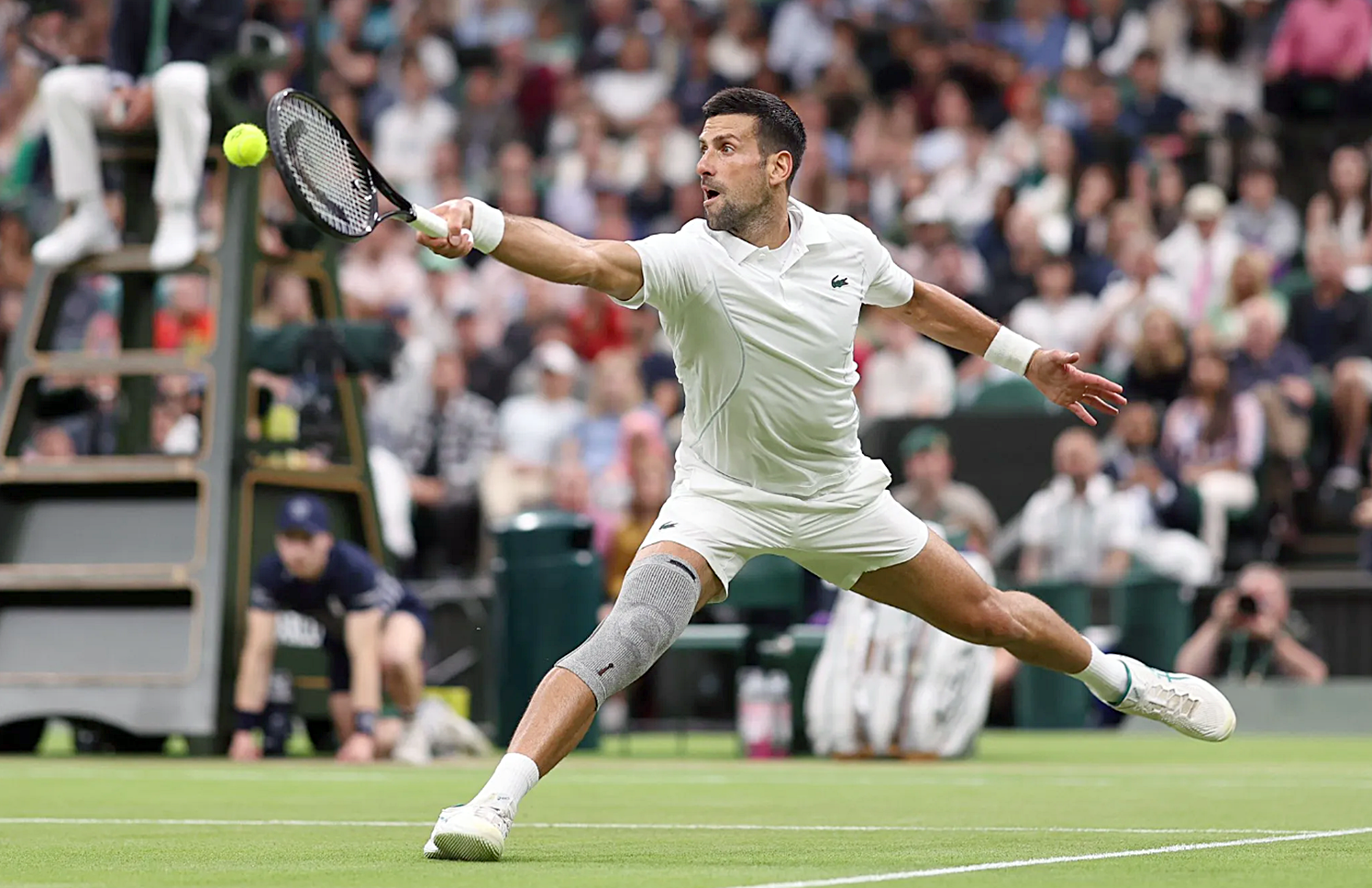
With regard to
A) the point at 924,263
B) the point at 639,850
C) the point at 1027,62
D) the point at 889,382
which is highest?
the point at 1027,62

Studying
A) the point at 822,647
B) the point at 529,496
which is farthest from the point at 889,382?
the point at 822,647

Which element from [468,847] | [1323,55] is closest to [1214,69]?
[1323,55]

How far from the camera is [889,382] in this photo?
1839cm

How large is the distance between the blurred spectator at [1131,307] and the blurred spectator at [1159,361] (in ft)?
0.44

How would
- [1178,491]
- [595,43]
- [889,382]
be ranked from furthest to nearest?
1. [595,43]
2. [889,382]
3. [1178,491]

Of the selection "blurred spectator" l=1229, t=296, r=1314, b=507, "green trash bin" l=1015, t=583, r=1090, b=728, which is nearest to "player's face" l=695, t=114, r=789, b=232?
"green trash bin" l=1015, t=583, r=1090, b=728

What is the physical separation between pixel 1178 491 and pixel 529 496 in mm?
5026

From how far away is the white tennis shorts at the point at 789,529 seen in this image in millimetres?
7055

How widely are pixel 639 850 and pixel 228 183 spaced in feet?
26.7

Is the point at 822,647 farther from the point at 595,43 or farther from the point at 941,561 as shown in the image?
the point at 595,43

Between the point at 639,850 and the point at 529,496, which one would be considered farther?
the point at 529,496

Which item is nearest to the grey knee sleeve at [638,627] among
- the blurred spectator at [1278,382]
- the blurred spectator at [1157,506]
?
the blurred spectator at [1157,506]

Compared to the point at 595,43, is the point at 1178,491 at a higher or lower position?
lower

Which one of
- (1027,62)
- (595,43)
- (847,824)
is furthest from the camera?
(595,43)
